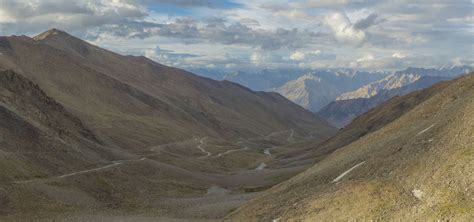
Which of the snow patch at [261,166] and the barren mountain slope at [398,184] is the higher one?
the barren mountain slope at [398,184]

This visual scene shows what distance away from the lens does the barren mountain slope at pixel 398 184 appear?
42875mm

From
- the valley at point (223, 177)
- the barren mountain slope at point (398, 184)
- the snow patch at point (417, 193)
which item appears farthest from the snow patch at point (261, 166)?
the snow patch at point (417, 193)

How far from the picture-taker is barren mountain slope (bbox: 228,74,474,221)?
4288 centimetres

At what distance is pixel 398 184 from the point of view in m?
48.1

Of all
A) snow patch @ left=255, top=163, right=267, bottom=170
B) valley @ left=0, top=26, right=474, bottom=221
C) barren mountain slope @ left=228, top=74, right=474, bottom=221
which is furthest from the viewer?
snow patch @ left=255, top=163, right=267, bottom=170

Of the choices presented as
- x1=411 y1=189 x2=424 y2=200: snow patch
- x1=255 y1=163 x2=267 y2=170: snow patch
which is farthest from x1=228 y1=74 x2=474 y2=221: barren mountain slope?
x1=255 y1=163 x2=267 y2=170: snow patch

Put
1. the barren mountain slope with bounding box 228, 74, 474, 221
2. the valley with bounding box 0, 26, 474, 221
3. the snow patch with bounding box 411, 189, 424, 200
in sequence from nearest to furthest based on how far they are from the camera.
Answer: the barren mountain slope with bounding box 228, 74, 474, 221, the snow patch with bounding box 411, 189, 424, 200, the valley with bounding box 0, 26, 474, 221

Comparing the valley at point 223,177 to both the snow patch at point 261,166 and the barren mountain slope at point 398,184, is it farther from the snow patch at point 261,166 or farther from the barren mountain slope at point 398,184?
the snow patch at point 261,166

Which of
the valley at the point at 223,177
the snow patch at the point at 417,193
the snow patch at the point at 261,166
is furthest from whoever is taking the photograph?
the snow patch at the point at 261,166

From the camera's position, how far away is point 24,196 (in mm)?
77312

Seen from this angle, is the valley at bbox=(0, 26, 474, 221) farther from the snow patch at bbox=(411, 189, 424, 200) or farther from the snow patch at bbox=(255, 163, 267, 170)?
the snow patch at bbox=(255, 163, 267, 170)

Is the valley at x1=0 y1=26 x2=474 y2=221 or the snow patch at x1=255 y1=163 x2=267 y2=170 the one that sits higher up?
the valley at x1=0 y1=26 x2=474 y2=221

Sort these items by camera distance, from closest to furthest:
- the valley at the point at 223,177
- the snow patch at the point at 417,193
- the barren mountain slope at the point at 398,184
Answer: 1. the barren mountain slope at the point at 398,184
2. the snow patch at the point at 417,193
3. the valley at the point at 223,177

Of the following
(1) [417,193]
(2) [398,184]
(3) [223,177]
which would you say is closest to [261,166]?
(3) [223,177]
